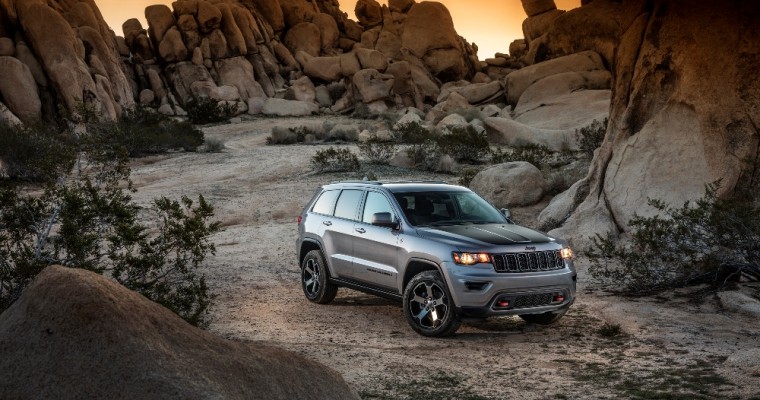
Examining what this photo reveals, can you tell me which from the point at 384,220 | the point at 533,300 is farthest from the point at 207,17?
the point at 533,300

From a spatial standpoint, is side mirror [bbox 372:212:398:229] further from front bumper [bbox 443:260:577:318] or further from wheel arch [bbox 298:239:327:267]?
wheel arch [bbox 298:239:327:267]

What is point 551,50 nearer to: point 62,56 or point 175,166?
point 62,56

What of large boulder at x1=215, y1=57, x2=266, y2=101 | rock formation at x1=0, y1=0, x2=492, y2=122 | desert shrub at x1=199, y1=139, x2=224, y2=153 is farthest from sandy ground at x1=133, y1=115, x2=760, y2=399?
large boulder at x1=215, y1=57, x2=266, y2=101

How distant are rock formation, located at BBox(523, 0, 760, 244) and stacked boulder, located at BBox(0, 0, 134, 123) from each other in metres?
32.0

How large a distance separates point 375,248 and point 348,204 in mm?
1111

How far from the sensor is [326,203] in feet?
40.9

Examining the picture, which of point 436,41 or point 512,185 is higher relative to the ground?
point 436,41


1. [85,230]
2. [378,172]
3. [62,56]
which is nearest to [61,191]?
[85,230]

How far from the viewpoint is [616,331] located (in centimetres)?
1053

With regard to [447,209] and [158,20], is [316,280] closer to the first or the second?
[447,209]

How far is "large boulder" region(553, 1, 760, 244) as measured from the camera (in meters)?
14.5

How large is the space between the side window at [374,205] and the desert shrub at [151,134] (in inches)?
831

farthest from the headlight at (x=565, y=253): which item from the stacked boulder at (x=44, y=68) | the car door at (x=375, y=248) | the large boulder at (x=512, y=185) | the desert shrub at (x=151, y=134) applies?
the stacked boulder at (x=44, y=68)

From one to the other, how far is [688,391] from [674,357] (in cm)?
153
